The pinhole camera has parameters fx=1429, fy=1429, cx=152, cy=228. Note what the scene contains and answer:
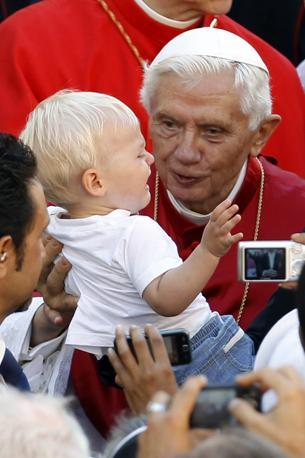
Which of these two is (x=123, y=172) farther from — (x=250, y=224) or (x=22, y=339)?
(x=250, y=224)

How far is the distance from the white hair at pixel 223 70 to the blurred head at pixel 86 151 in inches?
22.5

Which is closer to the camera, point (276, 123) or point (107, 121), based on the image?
point (107, 121)

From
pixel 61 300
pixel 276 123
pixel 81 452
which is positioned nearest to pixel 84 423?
pixel 61 300

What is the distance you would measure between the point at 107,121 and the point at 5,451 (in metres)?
1.68

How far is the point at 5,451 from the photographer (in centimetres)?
216

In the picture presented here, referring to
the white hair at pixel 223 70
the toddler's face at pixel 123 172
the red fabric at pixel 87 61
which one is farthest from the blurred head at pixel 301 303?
the red fabric at pixel 87 61

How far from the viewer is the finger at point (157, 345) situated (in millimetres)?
3385

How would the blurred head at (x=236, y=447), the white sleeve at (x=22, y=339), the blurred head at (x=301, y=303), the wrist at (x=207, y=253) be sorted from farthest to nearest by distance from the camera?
the white sleeve at (x=22, y=339) < the wrist at (x=207, y=253) < the blurred head at (x=301, y=303) < the blurred head at (x=236, y=447)

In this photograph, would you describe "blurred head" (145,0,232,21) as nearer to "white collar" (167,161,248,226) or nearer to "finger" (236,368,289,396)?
"white collar" (167,161,248,226)

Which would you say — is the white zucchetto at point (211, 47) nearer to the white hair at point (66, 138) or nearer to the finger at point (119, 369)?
the white hair at point (66, 138)

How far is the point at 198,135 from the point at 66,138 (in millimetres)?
816

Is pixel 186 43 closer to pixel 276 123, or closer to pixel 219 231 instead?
pixel 276 123

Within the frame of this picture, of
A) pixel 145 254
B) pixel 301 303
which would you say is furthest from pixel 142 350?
pixel 301 303

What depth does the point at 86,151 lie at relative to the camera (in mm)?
3674
